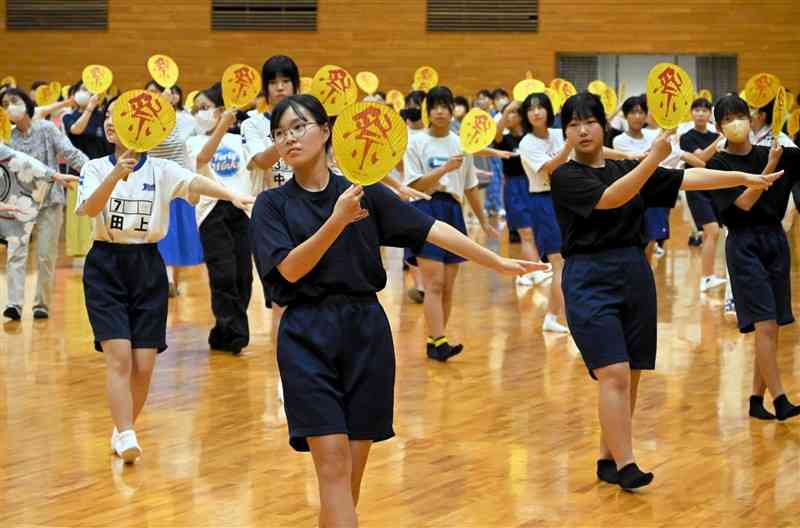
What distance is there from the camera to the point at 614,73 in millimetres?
24672

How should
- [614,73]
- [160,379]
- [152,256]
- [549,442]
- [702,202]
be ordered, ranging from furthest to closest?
[614,73], [702,202], [160,379], [549,442], [152,256]

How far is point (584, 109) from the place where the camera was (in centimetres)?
570

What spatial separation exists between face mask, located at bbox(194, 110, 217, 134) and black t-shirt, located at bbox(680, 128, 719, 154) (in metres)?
4.65

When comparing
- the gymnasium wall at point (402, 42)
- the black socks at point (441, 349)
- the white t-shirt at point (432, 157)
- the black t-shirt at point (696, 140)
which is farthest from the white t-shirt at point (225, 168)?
the gymnasium wall at point (402, 42)

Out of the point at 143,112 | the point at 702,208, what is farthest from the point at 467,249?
the point at 702,208

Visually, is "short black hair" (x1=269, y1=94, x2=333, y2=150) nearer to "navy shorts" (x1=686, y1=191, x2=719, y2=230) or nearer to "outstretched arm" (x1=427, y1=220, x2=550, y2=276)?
"outstretched arm" (x1=427, y1=220, x2=550, y2=276)

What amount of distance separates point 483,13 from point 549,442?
1902cm

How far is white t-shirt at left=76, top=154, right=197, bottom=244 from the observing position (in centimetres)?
608

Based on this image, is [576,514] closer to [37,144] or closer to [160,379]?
[160,379]

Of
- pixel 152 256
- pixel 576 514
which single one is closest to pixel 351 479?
pixel 576 514

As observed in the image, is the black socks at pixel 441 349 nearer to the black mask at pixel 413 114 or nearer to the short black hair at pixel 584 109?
the black mask at pixel 413 114

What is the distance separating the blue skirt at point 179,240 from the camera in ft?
37.6

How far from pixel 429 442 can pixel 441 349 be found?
7.70ft

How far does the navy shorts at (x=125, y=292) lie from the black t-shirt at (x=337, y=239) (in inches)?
84.2
